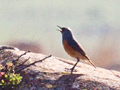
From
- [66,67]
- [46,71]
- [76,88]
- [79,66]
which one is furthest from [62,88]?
[79,66]

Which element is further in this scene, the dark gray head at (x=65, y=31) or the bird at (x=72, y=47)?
the dark gray head at (x=65, y=31)

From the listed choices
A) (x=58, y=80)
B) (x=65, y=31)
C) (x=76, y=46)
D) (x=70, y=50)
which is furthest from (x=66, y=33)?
(x=58, y=80)

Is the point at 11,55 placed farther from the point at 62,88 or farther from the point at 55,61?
the point at 62,88

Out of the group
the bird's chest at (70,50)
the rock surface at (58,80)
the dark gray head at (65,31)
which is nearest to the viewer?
the rock surface at (58,80)

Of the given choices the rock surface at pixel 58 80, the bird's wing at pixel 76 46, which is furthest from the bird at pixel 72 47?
the rock surface at pixel 58 80

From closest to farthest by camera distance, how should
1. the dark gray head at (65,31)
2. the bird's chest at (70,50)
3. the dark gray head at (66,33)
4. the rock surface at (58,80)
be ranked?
1. the rock surface at (58,80)
2. the bird's chest at (70,50)
3. the dark gray head at (66,33)
4. the dark gray head at (65,31)

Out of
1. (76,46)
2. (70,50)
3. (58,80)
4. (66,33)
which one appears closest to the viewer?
(58,80)

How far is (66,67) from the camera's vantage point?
19.9 feet

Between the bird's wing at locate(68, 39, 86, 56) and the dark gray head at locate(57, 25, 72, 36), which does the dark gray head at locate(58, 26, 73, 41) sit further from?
the bird's wing at locate(68, 39, 86, 56)

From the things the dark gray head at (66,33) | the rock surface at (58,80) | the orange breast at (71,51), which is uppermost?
the dark gray head at (66,33)

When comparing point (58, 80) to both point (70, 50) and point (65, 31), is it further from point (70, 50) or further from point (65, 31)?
point (65, 31)

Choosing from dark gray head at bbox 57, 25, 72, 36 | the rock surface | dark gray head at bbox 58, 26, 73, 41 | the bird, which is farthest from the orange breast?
the rock surface

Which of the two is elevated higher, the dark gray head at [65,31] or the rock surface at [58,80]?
the dark gray head at [65,31]

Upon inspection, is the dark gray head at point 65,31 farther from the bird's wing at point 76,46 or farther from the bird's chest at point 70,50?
the bird's chest at point 70,50
